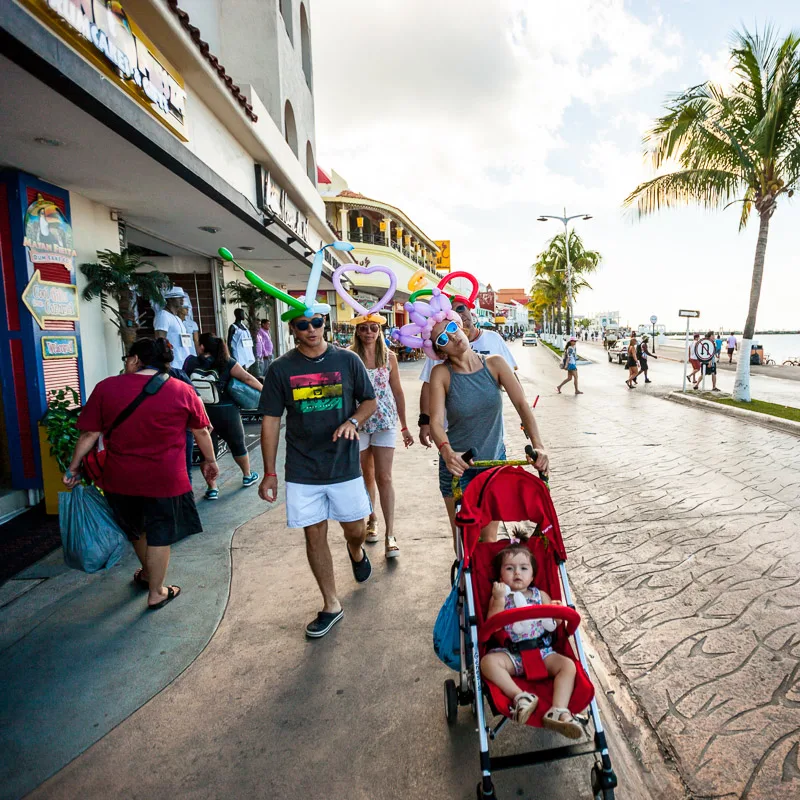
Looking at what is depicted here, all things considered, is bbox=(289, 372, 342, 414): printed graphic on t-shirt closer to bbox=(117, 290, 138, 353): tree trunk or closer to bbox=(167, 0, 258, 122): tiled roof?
bbox=(117, 290, 138, 353): tree trunk

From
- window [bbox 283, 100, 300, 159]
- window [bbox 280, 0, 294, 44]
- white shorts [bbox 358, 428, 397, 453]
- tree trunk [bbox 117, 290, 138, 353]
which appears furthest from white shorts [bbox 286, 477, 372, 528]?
window [bbox 280, 0, 294, 44]

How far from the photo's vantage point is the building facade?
3.84m

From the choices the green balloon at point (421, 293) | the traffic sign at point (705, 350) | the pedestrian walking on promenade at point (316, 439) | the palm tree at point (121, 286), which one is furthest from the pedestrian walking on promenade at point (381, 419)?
the traffic sign at point (705, 350)

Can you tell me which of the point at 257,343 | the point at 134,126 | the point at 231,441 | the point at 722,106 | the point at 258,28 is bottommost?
the point at 231,441

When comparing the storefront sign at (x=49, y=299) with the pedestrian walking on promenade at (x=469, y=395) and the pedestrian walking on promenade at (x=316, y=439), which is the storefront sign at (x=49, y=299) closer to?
the pedestrian walking on promenade at (x=316, y=439)

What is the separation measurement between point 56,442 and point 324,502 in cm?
330

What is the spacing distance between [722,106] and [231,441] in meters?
12.6

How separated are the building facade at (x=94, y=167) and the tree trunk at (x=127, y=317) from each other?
37cm

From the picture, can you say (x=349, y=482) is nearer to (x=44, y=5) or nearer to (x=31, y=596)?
(x=31, y=596)

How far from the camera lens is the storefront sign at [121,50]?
3.70 m

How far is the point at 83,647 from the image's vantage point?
3145 millimetres

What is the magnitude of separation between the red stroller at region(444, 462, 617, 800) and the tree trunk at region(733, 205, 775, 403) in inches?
470

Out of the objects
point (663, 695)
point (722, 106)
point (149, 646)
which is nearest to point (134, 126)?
point (149, 646)

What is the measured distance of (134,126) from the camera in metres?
4.45
